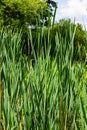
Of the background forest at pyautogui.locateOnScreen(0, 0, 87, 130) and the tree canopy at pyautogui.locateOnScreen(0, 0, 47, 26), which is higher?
the background forest at pyautogui.locateOnScreen(0, 0, 87, 130)

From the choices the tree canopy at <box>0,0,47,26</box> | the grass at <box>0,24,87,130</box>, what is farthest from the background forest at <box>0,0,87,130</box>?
the tree canopy at <box>0,0,47,26</box>

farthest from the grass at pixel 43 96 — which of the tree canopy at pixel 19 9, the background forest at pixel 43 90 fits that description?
the tree canopy at pixel 19 9

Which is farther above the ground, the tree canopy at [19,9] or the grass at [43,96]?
the grass at [43,96]

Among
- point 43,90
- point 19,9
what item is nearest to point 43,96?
point 43,90

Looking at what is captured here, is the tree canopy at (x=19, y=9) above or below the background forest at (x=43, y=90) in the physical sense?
below

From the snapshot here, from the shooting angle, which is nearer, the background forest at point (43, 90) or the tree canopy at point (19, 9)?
the background forest at point (43, 90)

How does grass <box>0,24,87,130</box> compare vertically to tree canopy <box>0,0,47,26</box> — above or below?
above

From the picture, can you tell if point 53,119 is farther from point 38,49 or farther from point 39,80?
point 38,49

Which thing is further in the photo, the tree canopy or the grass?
the tree canopy

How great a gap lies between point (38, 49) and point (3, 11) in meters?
23.8

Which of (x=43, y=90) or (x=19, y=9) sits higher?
(x=43, y=90)

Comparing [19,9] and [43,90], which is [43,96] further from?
[19,9]

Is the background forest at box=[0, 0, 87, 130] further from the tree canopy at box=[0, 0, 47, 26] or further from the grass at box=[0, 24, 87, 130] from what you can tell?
the tree canopy at box=[0, 0, 47, 26]

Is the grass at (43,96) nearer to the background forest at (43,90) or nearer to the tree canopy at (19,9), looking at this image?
the background forest at (43,90)
